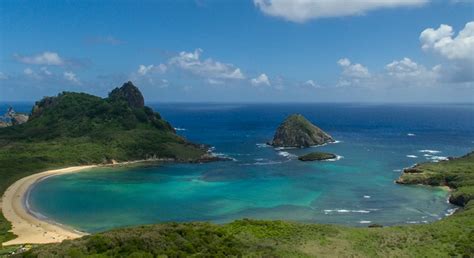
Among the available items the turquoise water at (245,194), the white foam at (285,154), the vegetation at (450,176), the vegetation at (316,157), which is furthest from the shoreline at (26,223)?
the vegetation at (316,157)

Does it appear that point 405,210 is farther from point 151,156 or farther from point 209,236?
point 151,156

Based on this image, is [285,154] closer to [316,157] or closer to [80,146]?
[316,157]

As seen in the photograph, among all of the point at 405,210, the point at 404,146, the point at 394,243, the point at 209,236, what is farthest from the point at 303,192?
the point at 404,146

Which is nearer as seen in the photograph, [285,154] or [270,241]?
[270,241]

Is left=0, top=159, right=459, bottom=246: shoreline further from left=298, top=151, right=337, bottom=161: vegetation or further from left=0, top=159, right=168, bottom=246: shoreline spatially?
left=298, top=151, right=337, bottom=161: vegetation

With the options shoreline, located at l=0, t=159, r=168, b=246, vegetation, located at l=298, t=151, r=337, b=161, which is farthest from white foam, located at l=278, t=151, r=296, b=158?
shoreline, located at l=0, t=159, r=168, b=246

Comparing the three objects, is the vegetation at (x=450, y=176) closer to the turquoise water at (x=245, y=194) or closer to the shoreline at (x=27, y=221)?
the shoreline at (x=27, y=221)

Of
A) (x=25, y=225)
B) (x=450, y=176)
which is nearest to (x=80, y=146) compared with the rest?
(x=25, y=225)
